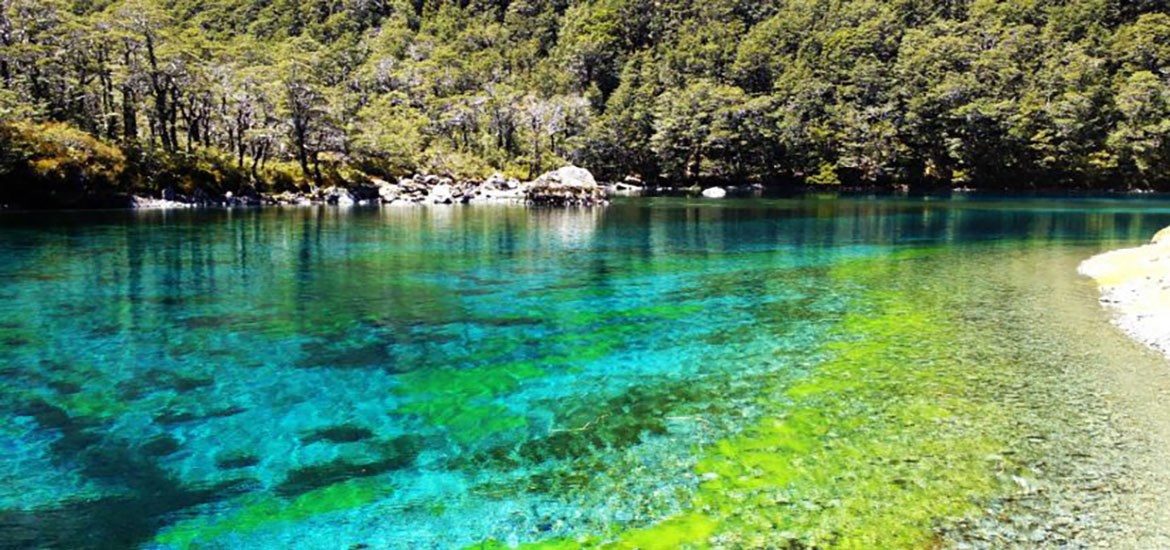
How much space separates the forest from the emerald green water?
141 feet

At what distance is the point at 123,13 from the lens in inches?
2502

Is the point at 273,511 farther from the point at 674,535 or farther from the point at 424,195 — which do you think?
the point at 424,195

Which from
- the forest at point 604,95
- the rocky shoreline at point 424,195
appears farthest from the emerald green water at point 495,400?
the forest at point 604,95

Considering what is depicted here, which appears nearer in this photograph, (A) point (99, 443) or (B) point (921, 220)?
(A) point (99, 443)

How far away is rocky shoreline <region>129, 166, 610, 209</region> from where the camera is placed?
64750 mm

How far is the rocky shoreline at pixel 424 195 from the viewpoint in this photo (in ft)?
212

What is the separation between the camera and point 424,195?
274 ft

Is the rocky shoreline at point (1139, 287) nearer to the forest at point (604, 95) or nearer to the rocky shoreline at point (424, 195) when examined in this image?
the rocky shoreline at point (424, 195)

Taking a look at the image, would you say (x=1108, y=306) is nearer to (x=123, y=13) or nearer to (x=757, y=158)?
A: (x=123, y=13)

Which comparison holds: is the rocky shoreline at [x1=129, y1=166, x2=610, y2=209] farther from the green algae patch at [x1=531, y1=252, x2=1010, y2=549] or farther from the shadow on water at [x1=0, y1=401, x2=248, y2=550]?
the green algae patch at [x1=531, y1=252, x2=1010, y2=549]

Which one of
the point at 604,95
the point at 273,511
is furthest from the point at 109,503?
the point at 604,95

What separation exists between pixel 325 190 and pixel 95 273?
52.2 metres

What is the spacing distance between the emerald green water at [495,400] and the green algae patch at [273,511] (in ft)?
0.13

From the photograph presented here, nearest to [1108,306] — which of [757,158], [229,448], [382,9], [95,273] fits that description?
[229,448]
